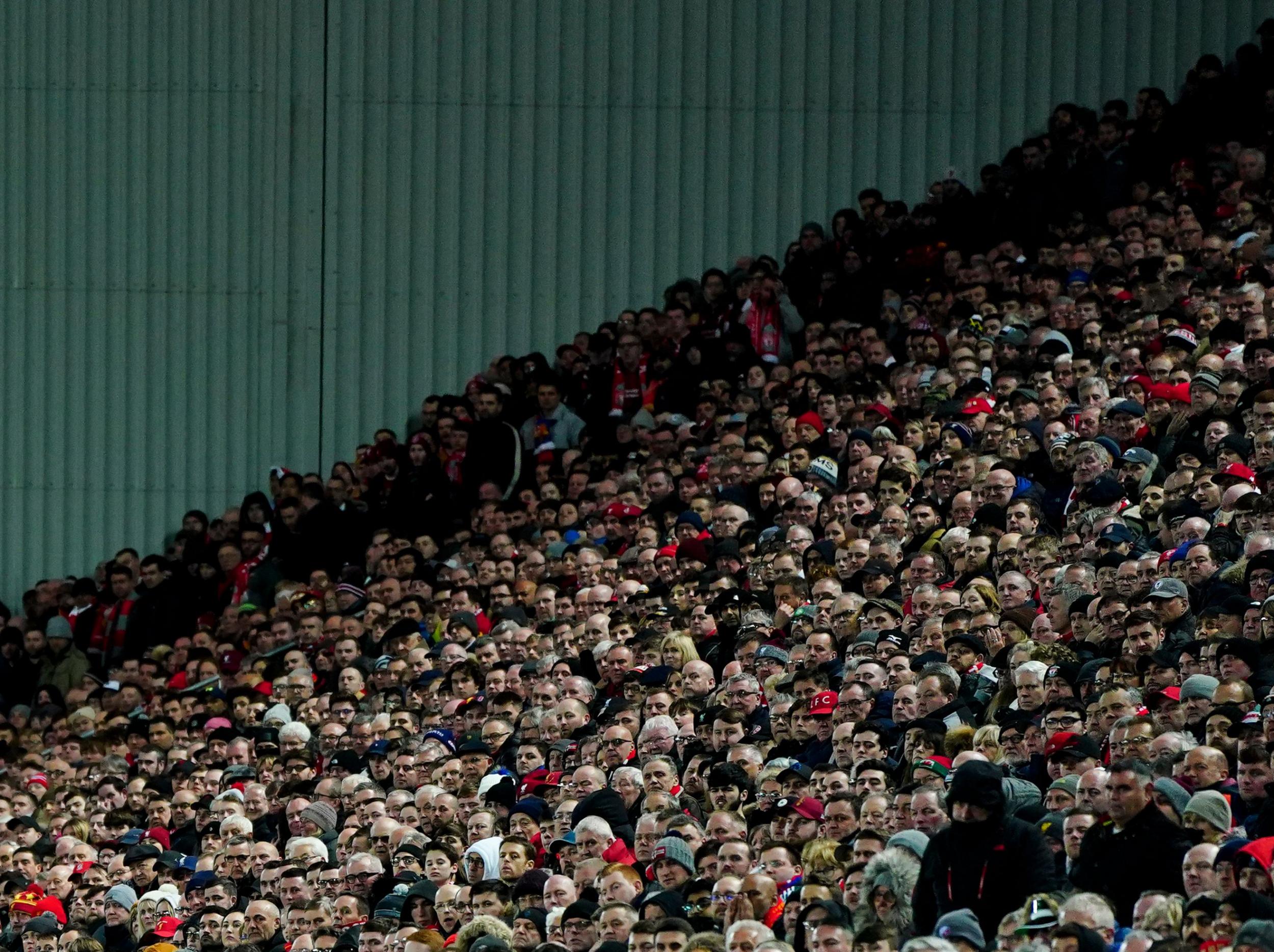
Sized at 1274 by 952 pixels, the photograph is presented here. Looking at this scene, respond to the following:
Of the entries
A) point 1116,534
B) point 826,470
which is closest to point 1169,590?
point 1116,534

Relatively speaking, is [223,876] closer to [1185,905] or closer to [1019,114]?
[1185,905]

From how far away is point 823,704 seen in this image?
35.9ft

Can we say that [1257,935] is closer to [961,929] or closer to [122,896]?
[961,929]

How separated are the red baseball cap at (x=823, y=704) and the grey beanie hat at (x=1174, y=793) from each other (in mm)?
2592

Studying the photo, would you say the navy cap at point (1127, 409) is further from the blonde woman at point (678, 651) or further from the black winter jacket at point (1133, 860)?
the black winter jacket at point (1133, 860)

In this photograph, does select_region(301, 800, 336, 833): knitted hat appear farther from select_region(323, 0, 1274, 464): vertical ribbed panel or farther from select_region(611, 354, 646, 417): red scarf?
select_region(323, 0, 1274, 464): vertical ribbed panel

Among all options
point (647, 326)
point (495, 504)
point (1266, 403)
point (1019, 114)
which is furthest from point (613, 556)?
point (1019, 114)

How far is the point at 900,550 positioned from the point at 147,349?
1157 cm

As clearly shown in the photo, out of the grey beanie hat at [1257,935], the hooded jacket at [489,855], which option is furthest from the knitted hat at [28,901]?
the grey beanie hat at [1257,935]

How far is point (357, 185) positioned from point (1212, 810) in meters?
15.5

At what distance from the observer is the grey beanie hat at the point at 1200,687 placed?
9.35 meters

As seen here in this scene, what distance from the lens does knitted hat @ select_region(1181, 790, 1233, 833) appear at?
8.17 meters

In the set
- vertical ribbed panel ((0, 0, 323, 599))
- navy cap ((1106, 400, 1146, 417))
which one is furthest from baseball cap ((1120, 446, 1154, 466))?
vertical ribbed panel ((0, 0, 323, 599))

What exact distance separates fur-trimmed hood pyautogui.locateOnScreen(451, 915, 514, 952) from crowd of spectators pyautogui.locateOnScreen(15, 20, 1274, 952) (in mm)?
28
